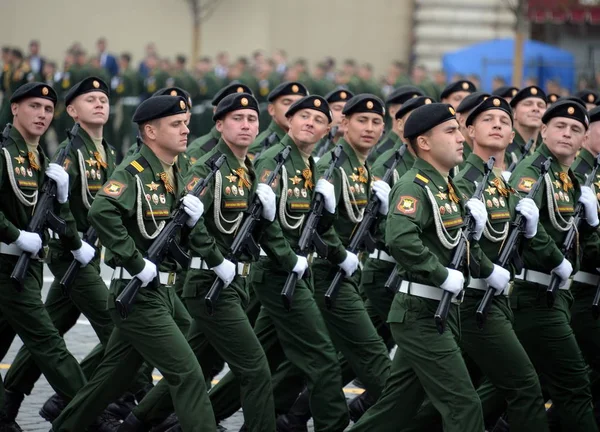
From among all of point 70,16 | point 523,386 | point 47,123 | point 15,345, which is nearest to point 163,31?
point 70,16

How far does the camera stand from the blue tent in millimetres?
24781

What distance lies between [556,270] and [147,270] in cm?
241

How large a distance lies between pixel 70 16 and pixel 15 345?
19770 millimetres

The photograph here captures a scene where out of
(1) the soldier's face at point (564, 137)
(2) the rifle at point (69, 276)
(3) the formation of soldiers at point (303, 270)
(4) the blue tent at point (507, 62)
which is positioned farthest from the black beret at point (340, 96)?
(4) the blue tent at point (507, 62)

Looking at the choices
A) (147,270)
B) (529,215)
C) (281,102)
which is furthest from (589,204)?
(281,102)

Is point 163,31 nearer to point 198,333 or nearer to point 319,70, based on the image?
point 319,70

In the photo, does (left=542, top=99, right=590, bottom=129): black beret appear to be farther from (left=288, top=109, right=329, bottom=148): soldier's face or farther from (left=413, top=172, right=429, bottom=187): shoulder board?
(left=413, top=172, right=429, bottom=187): shoulder board

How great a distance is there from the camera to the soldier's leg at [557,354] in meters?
7.54

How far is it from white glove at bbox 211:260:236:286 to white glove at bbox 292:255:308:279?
490mm

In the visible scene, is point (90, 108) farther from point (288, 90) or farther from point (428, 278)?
point (428, 278)

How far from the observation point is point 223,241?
305 inches

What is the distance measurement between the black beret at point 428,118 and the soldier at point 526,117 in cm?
324

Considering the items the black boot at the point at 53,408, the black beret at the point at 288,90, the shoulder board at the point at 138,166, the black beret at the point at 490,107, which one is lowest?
the black boot at the point at 53,408

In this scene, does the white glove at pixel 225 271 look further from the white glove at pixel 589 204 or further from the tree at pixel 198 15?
the tree at pixel 198 15
